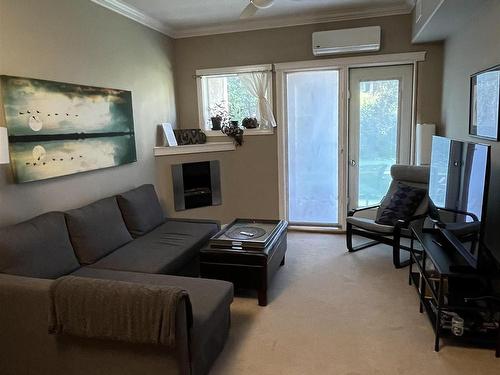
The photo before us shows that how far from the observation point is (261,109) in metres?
4.86

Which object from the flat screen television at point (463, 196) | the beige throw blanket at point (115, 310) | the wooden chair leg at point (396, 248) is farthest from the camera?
the wooden chair leg at point (396, 248)

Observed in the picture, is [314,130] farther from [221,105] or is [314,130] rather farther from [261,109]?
[221,105]

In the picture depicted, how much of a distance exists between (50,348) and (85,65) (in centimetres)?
247

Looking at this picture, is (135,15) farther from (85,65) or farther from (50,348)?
(50,348)

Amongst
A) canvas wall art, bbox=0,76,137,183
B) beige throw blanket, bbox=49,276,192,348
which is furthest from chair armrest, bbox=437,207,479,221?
canvas wall art, bbox=0,76,137,183

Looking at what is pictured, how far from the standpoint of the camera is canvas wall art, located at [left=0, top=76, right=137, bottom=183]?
8.76 feet

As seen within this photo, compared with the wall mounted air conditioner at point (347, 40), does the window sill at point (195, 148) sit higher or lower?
lower

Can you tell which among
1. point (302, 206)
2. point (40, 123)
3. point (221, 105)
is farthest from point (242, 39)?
point (40, 123)

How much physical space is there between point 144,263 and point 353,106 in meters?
3.26

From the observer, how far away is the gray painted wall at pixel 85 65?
2681mm

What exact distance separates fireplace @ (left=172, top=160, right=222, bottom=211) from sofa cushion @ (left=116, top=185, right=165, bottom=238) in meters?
0.78

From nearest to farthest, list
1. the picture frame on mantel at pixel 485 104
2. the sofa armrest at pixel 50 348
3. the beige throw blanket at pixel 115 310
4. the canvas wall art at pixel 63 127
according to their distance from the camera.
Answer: the beige throw blanket at pixel 115 310
the sofa armrest at pixel 50 348
the picture frame on mantel at pixel 485 104
the canvas wall art at pixel 63 127

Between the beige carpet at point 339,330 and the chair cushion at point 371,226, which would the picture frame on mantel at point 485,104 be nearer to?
the chair cushion at point 371,226

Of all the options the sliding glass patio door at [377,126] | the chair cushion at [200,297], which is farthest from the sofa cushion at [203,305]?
the sliding glass patio door at [377,126]
